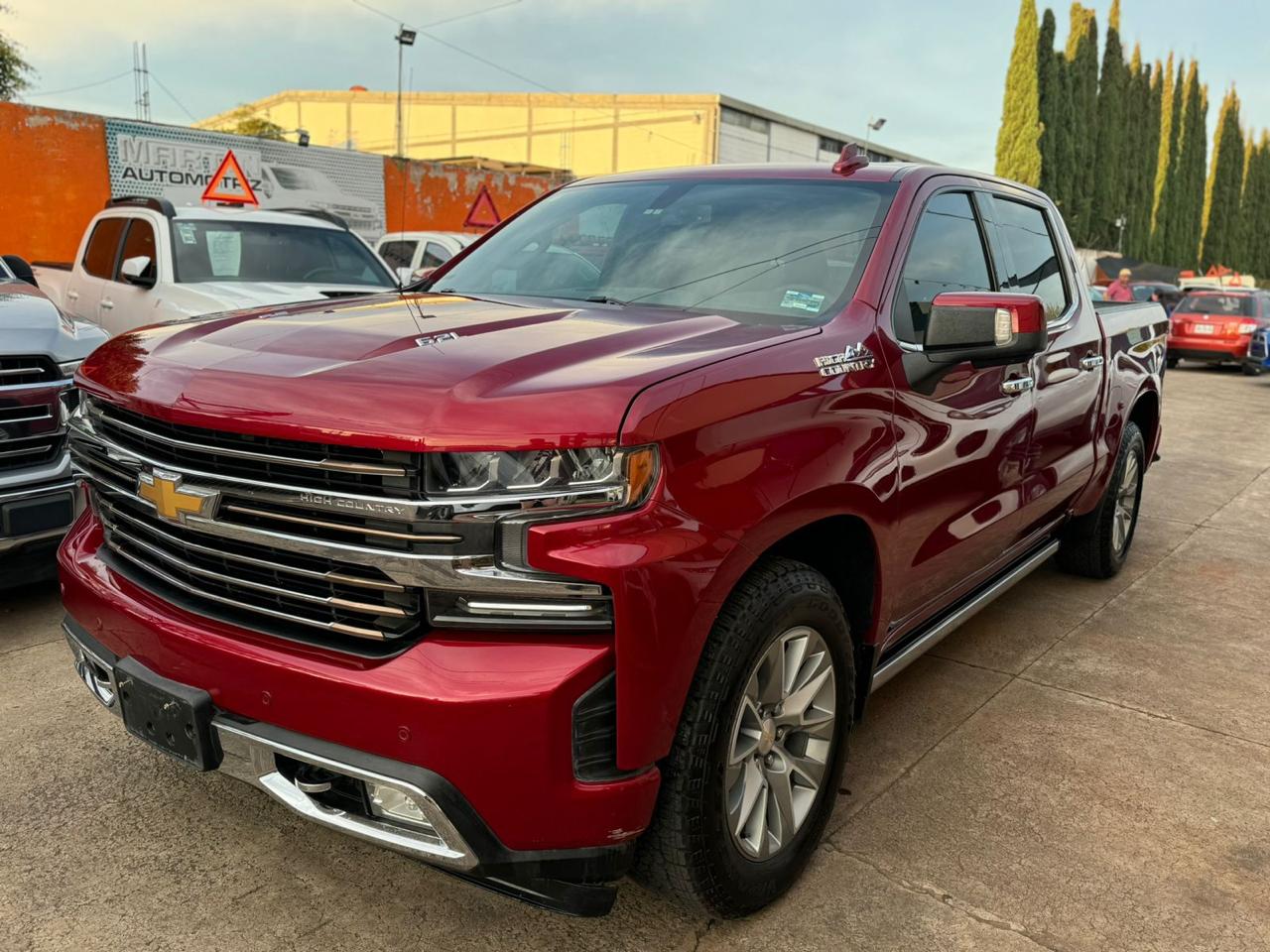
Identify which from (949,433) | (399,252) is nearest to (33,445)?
(949,433)

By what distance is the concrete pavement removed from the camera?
2463mm

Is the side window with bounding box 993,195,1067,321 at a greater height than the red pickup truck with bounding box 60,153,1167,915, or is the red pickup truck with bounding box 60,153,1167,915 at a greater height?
the side window with bounding box 993,195,1067,321

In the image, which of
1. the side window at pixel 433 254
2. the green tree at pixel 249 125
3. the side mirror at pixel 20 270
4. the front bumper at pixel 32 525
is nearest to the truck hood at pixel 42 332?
the front bumper at pixel 32 525

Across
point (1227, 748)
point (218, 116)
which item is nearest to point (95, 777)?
point (1227, 748)

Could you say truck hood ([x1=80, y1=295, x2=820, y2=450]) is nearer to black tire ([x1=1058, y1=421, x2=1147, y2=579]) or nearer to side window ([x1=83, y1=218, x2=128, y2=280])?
black tire ([x1=1058, y1=421, x2=1147, y2=579])

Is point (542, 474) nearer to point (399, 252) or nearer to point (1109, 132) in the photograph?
point (399, 252)

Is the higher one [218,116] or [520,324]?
[218,116]

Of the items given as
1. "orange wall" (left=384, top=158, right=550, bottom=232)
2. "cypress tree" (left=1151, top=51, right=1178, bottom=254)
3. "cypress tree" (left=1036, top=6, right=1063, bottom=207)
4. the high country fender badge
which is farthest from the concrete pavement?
"cypress tree" (left=1151, top=51, right=1178, bottom=254)

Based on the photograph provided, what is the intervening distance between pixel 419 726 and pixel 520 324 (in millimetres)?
1109

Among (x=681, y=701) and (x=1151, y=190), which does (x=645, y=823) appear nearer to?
(x=681, y=701)

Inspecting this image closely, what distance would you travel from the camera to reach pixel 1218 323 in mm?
19234

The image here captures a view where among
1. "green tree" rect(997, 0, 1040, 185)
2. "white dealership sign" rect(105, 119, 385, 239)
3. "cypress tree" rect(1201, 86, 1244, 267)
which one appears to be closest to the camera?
"white dealership sign" rect(105, 119, 385, 239)

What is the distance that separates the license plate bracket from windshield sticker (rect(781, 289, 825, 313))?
177 cm

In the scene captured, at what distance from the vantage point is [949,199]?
11.4ft
